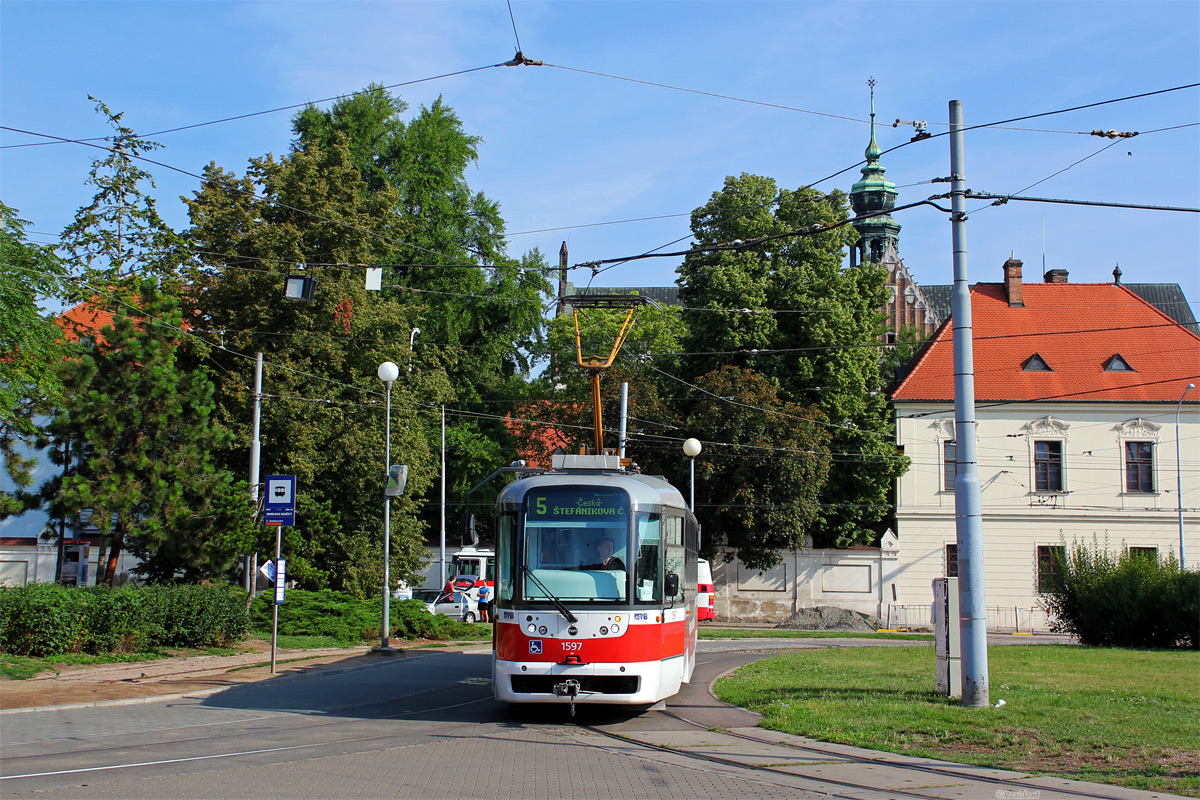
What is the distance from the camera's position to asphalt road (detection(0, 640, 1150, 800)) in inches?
329

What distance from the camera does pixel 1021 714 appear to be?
1200 cm

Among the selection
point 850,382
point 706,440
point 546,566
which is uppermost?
point 850,382

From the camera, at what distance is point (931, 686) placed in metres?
14.9

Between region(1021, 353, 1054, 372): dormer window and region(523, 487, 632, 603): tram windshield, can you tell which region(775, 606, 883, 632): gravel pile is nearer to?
region(1021, 353, 1054, 372): dormer window

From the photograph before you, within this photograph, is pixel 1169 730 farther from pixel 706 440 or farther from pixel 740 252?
pixel 740 252

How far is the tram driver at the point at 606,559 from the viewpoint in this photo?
12586 millimetres

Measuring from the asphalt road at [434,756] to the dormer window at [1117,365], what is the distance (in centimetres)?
3795

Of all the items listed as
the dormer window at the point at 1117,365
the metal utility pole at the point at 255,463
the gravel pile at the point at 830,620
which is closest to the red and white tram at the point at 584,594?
the metal utility pole at the point at 255,463

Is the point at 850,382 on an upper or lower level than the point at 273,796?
upper

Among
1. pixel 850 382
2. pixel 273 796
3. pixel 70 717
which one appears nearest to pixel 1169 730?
pixel 273 796

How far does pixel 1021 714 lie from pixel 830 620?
104 ft

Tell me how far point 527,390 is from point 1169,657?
3258 cm

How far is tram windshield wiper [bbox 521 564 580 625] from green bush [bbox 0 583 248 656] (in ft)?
31.0

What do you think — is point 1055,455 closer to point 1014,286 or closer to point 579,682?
point 1014,286
